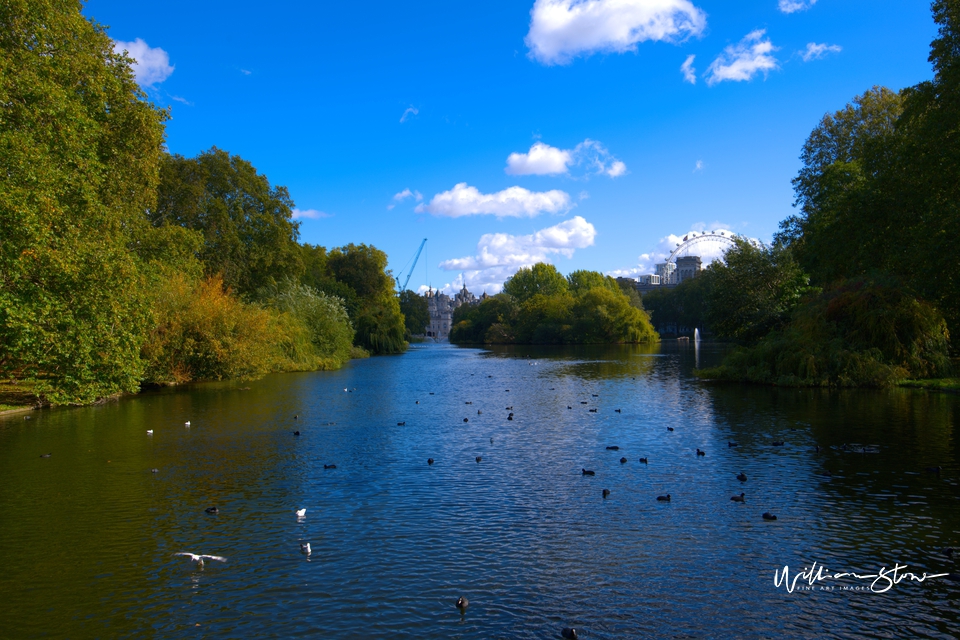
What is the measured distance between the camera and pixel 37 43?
2681cm

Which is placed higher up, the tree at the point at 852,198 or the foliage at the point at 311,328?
Result: the tree at the point at 852,198

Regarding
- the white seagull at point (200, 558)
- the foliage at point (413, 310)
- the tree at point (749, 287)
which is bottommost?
the white seagull at point (200, 558)

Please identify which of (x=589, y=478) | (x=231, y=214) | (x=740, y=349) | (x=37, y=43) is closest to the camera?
(x=589, y=478)

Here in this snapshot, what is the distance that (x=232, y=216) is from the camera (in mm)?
54875

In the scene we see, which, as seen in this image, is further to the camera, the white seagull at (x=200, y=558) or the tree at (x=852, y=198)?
the tree at (x=852, y=198)

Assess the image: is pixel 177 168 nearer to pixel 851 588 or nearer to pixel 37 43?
pixel 37 43

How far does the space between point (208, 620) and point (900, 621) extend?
30.1 ft

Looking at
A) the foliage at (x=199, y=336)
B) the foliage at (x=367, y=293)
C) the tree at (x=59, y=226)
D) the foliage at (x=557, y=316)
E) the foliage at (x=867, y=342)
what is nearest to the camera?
the tree at (x=59, y=226)

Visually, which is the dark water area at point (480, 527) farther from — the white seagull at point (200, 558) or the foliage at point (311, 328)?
the foliage at point (311, 328)

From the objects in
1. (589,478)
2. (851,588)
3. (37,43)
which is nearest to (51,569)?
(589,478)

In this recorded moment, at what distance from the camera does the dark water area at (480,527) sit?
28.9 ft

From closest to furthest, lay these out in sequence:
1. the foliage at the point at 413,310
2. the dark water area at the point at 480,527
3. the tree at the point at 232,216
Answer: the dark water area at the point at 480,527
the tree at the point at 232,216
the foliage at the point at 413,310

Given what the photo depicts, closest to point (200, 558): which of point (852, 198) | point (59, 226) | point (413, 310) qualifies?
point (59, 226)

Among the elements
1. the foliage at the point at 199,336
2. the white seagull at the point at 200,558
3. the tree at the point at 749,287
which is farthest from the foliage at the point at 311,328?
the white seagull at the point at 200,558
